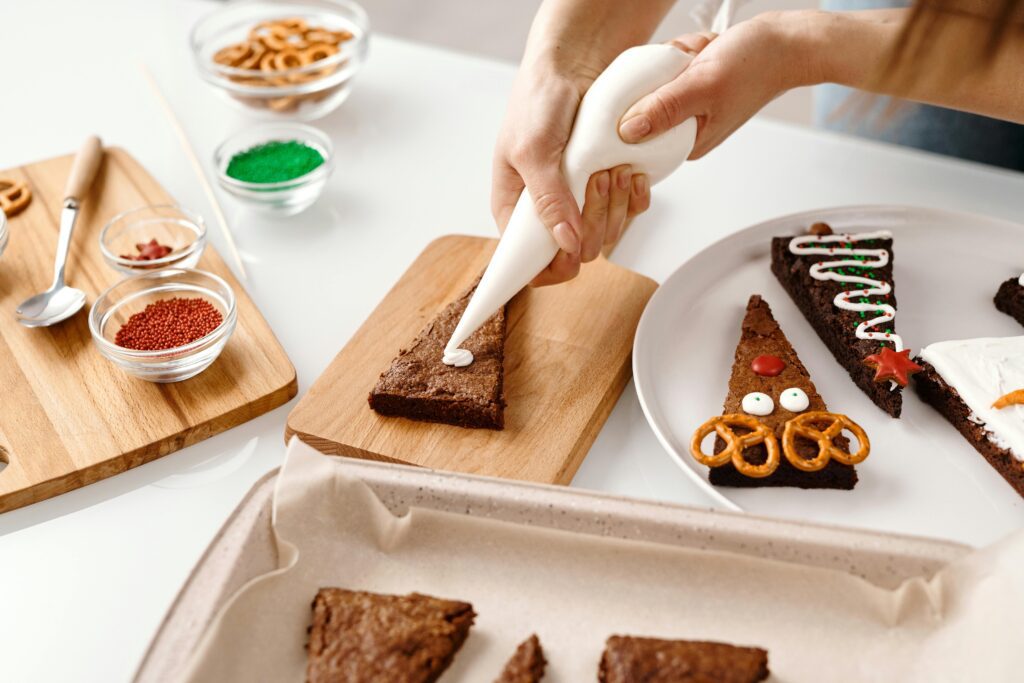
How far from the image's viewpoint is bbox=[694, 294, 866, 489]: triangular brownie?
4.35ft

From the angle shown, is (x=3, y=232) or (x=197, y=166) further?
(x=197, y=166)

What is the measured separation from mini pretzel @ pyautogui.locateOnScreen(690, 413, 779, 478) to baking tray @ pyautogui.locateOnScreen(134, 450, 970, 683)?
0.27 m

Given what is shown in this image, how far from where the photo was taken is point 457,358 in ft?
4.89

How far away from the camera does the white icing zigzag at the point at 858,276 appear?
5.11 feet

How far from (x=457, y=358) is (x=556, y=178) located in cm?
33

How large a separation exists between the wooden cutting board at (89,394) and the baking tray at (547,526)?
383mm

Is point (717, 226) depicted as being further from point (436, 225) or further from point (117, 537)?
point (117, 537)

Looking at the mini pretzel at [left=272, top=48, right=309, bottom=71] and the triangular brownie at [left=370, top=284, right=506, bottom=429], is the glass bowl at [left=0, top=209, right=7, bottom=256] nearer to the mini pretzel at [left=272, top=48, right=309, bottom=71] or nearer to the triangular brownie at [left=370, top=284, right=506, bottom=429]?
the mini pretzel at [left=272, top=48, right=309, bottom=71]

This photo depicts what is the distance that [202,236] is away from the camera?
1.74 meters

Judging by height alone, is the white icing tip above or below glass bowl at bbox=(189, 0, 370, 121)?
below

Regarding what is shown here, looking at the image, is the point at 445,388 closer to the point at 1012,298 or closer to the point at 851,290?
the point at 851,290

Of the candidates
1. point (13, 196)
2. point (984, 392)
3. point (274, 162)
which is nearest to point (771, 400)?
point (984, 392)

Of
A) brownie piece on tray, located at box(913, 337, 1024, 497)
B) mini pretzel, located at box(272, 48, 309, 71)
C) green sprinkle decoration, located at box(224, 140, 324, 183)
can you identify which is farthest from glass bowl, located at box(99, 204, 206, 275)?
brownie piece on tray, located at box(913, 337, 1024, 497)

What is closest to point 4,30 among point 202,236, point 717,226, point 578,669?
point 202,236
